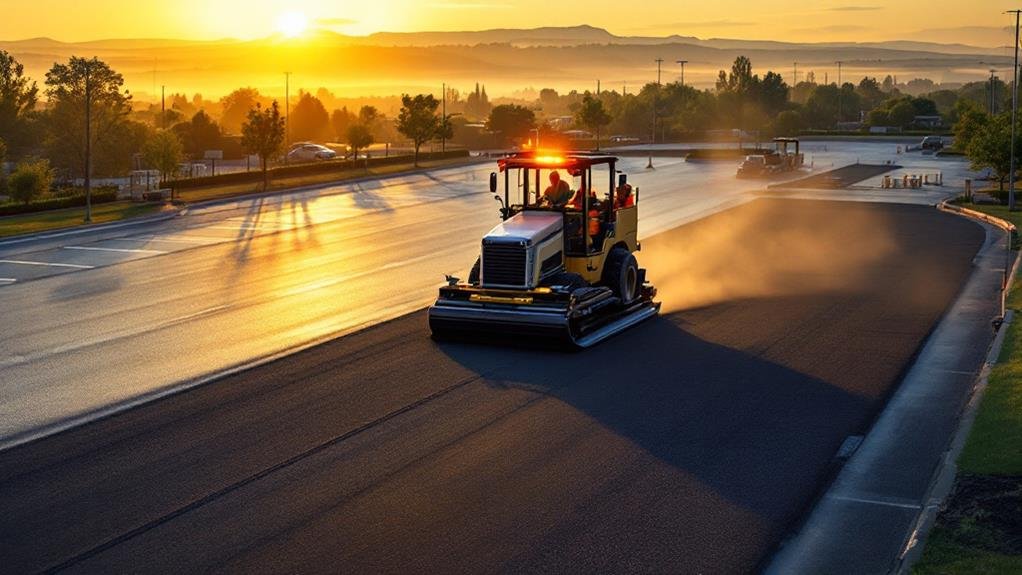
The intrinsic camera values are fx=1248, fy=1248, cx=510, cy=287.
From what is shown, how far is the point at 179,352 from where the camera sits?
22109mm

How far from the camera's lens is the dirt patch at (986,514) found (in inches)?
481

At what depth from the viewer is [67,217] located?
46.4 m

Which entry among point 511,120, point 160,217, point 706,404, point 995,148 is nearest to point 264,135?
point 160,217

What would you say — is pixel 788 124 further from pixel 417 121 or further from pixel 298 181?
pixel 298 181

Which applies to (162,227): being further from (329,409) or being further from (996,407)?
(996,407)

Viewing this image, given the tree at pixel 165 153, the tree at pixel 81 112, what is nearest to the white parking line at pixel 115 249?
the tree at pixel 165 153

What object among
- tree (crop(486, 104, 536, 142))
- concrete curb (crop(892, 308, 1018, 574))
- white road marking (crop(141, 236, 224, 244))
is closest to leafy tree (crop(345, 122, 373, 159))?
tree (crop(486, 104, 536, 142))

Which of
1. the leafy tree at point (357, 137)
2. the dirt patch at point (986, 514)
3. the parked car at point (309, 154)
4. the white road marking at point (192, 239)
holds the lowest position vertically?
the dirt patch at point (986, 514)

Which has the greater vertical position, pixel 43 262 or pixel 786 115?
pixel 786 115

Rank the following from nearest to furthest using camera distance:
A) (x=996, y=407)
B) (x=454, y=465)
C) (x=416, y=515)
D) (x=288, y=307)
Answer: (x=416, y=515) → (x=454, y=465) → (x=996, y=407) → (x=288, y=307)

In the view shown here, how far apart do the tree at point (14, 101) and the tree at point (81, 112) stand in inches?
580

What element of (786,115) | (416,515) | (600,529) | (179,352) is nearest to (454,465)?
(416,515)

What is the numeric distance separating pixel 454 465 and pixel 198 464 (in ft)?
10.2

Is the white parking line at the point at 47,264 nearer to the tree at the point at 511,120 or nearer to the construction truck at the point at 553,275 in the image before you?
the construction truck at the point at 553,275
